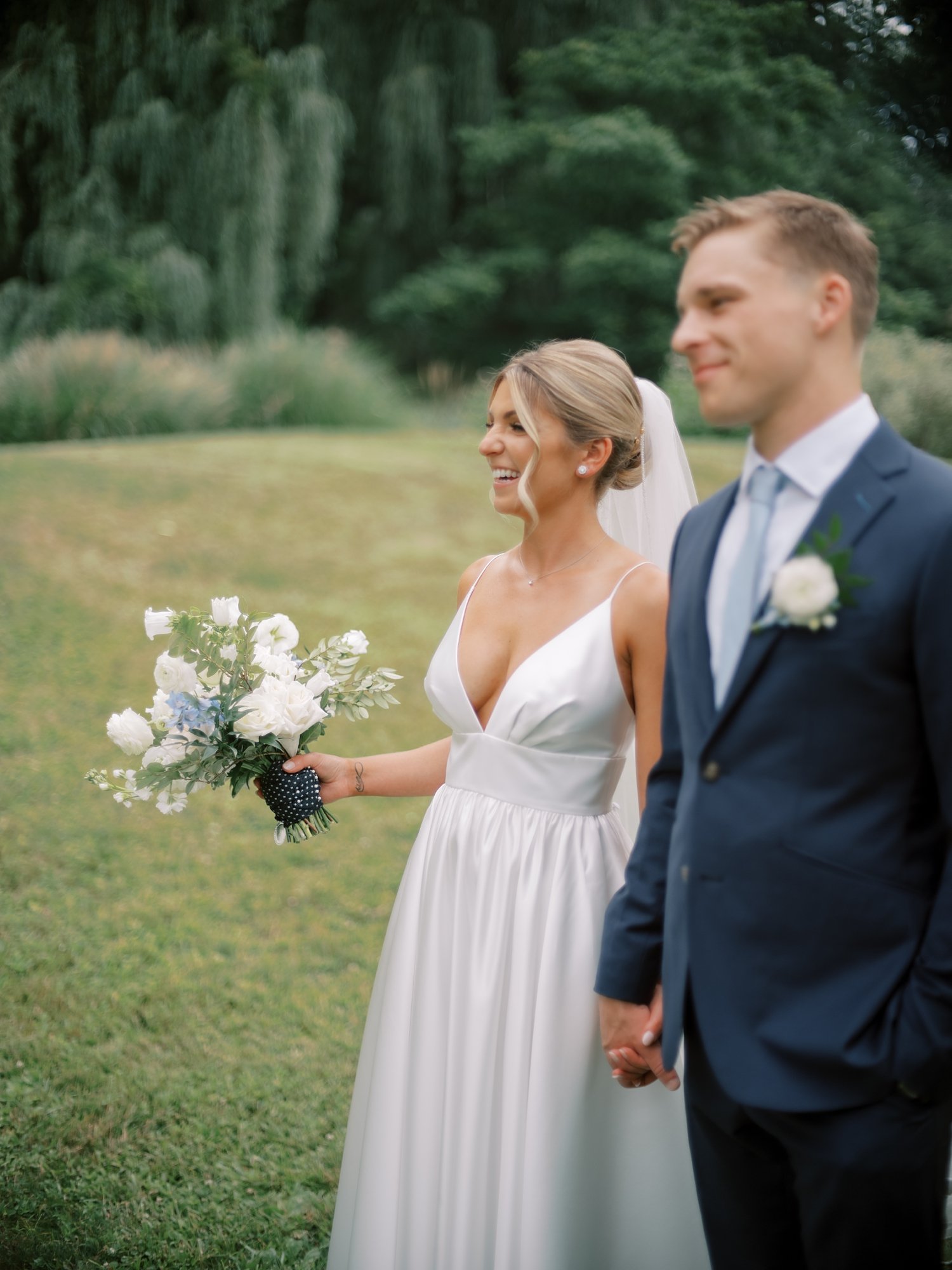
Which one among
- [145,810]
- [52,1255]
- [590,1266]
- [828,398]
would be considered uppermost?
[828,398]

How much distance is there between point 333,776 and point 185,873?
3.51m

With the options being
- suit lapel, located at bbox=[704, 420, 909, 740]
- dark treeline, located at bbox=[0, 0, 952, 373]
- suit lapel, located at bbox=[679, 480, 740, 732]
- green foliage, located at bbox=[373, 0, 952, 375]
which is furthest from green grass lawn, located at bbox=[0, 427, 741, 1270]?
green foliage, located at bbox=[373, 0, 952, 375]

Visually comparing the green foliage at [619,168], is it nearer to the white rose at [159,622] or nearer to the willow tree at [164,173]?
the willow tree at [164,173]

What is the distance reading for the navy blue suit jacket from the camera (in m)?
1.45

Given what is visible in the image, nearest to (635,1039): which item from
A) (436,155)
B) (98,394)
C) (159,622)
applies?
(159,622)

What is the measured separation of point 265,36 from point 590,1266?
16.2m

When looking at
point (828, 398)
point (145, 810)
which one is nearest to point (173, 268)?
point (145, 810)

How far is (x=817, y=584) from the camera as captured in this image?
1395mm

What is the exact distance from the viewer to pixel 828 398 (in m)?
1.52

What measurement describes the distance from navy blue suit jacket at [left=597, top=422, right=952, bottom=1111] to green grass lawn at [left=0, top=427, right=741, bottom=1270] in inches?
79.0

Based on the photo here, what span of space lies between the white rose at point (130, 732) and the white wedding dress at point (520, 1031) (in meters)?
0.61

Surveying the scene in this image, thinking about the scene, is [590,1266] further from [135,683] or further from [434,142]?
[434,142]

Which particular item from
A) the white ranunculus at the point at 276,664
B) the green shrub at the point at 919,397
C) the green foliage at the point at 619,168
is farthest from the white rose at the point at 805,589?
the green foliage at the point at 619,168

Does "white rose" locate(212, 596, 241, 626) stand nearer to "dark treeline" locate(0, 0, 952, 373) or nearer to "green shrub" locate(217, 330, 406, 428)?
"green shrub" locate(217, 330, 406, 428)
